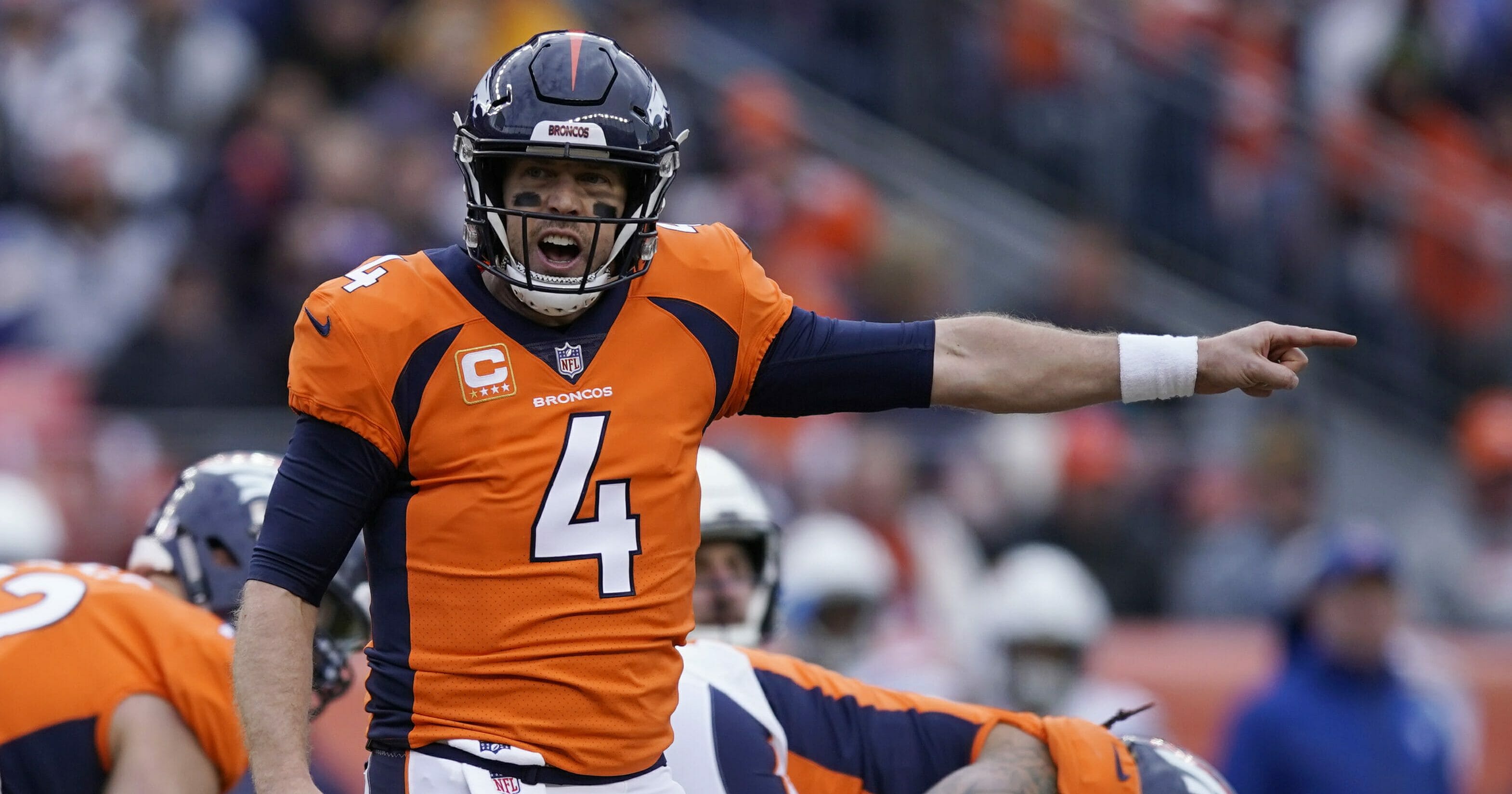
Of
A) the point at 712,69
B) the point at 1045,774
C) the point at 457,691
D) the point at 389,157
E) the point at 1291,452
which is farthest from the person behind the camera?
the point at 712,69

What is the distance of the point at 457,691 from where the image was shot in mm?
3402

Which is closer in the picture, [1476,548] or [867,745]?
[867,745]

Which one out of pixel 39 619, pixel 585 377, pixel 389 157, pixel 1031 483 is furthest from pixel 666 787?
pixel 389 157

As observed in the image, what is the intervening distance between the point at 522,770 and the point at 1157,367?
1.31 m

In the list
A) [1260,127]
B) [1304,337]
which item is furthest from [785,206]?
[1304,337]

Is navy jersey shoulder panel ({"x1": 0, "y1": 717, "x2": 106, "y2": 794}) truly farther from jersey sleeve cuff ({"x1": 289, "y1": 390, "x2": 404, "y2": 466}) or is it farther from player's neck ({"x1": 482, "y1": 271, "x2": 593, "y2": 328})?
player's neck ({"x1": 482, "y1": 271, "x2": 593, "y2": 328})

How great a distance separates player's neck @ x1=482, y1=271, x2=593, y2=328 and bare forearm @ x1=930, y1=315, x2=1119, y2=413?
67cm

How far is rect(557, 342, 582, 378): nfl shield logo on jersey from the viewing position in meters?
3.45

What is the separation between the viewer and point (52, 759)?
4062mm

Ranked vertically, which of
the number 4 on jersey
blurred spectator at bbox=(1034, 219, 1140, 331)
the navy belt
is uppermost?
the number 4 on jersey

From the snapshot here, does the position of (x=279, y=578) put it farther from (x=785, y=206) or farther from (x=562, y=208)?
(x=785, y=206)

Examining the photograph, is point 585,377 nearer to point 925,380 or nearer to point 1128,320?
point 925,380

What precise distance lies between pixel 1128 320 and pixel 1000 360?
280 inches

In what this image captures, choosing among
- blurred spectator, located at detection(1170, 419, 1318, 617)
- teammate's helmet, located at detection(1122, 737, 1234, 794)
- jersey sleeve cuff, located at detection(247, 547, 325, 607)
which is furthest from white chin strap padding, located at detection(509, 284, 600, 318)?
blurred spectator, located at detection(1170, 419, 1318, 617)
